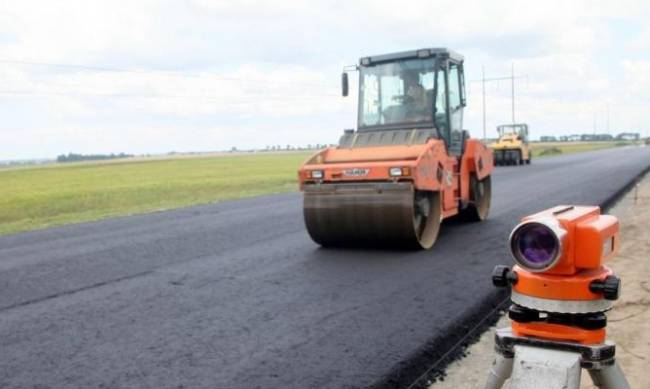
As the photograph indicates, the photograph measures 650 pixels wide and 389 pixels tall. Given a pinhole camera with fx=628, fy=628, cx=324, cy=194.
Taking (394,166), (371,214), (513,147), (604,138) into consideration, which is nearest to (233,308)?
(371,214)

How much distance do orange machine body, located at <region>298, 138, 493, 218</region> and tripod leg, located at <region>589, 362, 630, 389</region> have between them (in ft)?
16.0

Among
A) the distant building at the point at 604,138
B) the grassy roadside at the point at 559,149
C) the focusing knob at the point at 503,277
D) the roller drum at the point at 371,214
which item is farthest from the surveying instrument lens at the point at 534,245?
the distant building at the point at 604,138

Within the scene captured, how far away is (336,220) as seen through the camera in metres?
7.34

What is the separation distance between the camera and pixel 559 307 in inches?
82.0

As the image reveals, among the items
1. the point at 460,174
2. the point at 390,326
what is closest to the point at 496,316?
the point at 390,326

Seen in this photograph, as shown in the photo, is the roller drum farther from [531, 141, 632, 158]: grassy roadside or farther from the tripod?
[531, 141, 632, 158]: grassy roadside

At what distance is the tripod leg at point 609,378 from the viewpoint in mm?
2027

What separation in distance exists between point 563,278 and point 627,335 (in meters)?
2.79

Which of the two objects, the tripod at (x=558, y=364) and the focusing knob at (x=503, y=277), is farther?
the focusing knob at (x=503, y=277)

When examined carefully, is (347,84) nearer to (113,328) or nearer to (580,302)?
(113,328)

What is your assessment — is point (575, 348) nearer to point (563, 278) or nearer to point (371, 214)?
point (563, 278)

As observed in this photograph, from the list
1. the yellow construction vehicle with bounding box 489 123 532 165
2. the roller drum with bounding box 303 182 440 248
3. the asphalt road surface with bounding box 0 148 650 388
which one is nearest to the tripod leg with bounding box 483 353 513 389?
the asphalt road surface with bounding box 0 148 650 388

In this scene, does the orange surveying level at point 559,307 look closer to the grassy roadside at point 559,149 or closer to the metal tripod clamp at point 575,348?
the metal tripod clamp at point 575,348

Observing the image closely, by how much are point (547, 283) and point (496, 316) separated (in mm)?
3027
